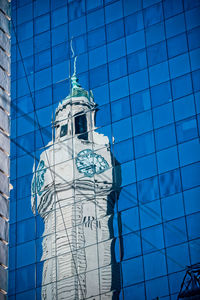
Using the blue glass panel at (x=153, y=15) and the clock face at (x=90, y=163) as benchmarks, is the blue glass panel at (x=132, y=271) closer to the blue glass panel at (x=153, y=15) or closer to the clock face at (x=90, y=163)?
the clock face at (x=90, y=163)

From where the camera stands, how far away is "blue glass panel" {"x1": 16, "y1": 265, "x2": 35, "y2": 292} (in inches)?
2653

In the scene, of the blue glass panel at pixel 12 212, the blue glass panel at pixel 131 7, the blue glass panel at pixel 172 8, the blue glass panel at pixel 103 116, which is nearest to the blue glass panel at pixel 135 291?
the blue glass panel at pixel 12 212

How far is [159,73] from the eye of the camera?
71125 mm

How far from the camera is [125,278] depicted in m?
63.0

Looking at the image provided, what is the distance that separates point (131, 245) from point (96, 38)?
23.3m

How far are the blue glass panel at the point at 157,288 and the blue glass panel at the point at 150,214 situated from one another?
4.91 m

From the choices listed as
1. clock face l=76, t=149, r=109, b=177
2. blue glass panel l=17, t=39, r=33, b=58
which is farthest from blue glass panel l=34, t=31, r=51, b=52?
clock face l=76, t=149, r=109, b=177

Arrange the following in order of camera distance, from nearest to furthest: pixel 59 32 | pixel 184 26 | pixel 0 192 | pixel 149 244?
pixel 0 192
pixel 149 244
pixel 184 26
pixel 59 32

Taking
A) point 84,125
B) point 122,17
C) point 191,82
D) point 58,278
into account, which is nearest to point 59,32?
point 122,17

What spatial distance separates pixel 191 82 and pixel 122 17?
11886 millimetres

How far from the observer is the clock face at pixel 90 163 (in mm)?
69394

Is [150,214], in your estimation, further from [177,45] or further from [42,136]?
[177,45]

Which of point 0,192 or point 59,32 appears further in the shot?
point 59,32

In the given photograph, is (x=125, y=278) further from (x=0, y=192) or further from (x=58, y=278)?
(x=0, y=192)
